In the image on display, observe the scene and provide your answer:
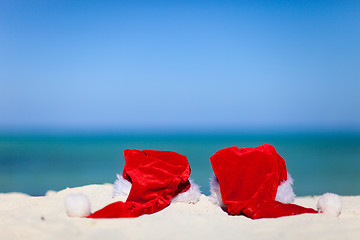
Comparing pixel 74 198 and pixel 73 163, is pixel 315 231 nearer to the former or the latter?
pixel 74 198

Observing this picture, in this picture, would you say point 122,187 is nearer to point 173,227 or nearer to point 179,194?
point 179,194

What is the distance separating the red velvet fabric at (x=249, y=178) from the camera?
11.1 ft

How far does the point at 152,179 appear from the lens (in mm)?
3729

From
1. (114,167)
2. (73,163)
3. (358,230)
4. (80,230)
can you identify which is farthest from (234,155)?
(73,163)

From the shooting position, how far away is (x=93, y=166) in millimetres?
10039

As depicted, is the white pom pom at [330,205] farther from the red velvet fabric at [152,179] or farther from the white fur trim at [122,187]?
the white fur trim at [122,187]

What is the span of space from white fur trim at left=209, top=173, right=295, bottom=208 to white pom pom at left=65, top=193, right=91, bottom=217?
1.31 m

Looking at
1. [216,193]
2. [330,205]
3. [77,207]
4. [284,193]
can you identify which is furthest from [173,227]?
[330,205]

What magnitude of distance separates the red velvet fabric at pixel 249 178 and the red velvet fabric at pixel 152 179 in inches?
16.4

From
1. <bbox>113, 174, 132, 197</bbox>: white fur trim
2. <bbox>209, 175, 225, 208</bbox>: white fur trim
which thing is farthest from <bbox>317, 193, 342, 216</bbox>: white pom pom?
<bbox>113, 174, 132, 197</bbox>: white fur trim

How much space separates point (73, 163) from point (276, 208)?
28.3ft

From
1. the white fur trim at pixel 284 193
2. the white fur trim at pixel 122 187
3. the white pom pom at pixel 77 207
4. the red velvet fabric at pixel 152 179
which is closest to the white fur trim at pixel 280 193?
the white fur trim at pixel 284 193

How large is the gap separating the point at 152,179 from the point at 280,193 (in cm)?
129

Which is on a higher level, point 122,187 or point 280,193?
point 280,193
